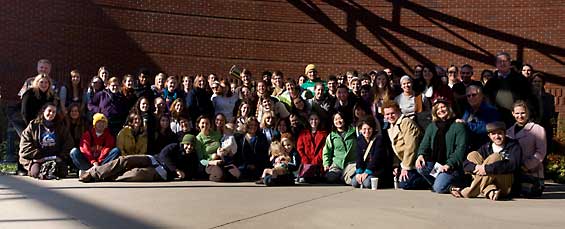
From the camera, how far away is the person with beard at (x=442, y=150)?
837 centimetres

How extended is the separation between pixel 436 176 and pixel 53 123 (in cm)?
552

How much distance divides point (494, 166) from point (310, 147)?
3073mm

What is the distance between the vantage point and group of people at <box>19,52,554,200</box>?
330 inches

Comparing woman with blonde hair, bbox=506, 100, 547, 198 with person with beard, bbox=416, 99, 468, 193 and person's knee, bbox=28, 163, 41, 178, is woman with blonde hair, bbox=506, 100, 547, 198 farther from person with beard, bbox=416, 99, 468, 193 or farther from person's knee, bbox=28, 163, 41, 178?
person's knee, bbox=28, 163, 41, 178

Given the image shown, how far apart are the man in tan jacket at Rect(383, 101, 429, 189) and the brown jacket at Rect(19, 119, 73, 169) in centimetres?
470

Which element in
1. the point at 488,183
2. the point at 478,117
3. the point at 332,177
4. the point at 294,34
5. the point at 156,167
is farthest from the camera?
the point at 294,34

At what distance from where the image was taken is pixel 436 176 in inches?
337

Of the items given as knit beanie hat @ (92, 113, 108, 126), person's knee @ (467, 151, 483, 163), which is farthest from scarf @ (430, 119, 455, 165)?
knit beanie hat @ (92, 113, 108, 126)

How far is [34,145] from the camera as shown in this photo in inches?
388

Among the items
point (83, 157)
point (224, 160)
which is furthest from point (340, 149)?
point (83, 157)

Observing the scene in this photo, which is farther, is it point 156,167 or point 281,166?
point 156,167

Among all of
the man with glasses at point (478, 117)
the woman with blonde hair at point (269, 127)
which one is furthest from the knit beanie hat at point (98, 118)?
the man with glasses at point (478, 117)

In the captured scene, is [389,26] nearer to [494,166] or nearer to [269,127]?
[269,127]

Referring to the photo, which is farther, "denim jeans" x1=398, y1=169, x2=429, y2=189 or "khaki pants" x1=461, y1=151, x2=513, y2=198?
"denim jeans" x1=398, y1=169, x2=429, y2=189
